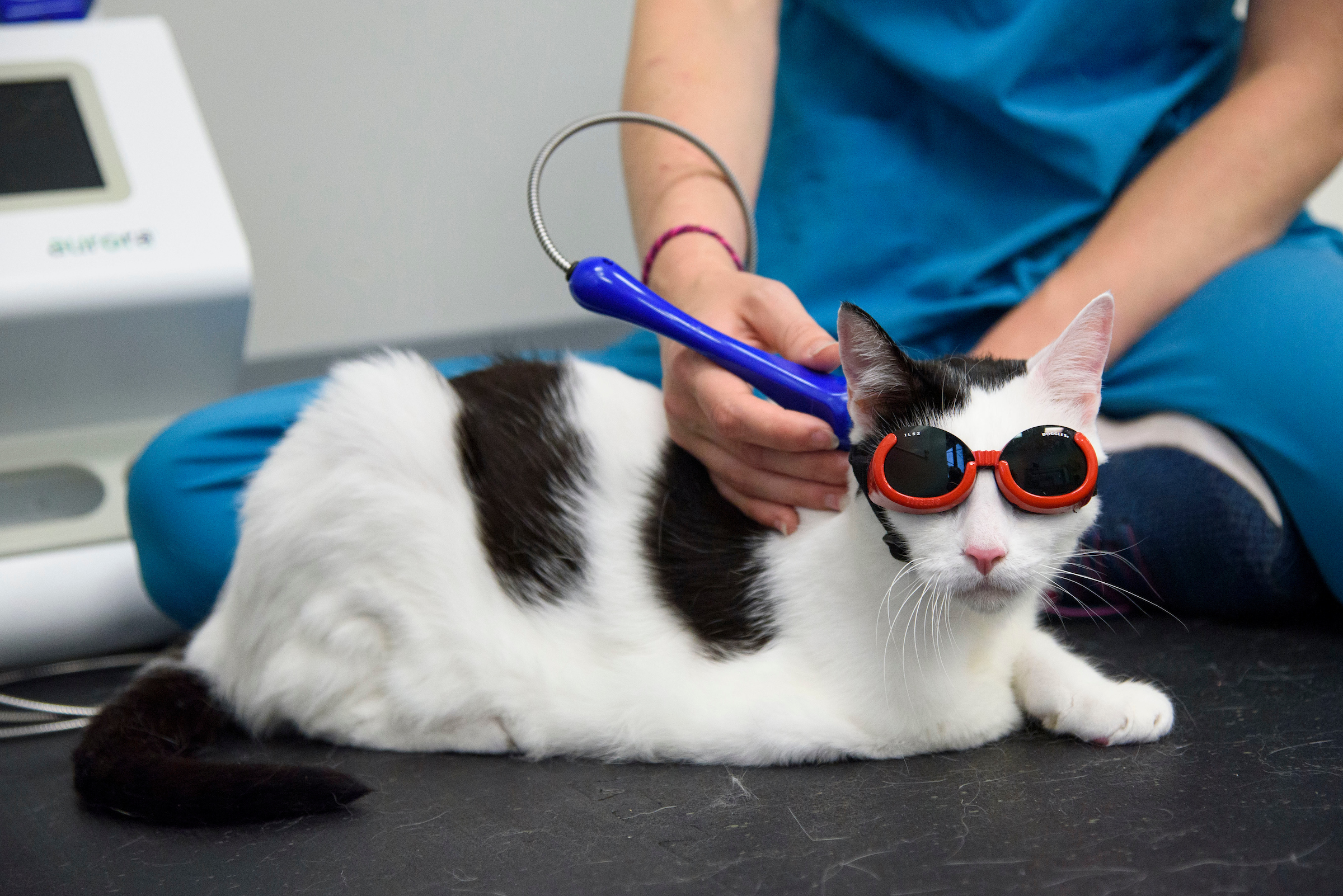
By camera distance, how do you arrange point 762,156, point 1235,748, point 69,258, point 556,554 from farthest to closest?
point 762,156 → point 69,258 → point 556,554 → point 1235,748

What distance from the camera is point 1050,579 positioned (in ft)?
2.29

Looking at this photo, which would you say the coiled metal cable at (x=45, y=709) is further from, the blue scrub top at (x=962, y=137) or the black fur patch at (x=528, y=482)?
the blue scrub top at (x=962, y=137)

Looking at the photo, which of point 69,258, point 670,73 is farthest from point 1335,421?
point 69,258

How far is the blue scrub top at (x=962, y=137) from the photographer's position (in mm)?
1173

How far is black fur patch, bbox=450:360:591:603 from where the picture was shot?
87 cm

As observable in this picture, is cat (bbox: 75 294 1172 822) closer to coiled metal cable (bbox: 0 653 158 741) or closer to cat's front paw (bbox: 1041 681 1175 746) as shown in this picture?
cat's front paw (bbox: 1041 681 1175 746)

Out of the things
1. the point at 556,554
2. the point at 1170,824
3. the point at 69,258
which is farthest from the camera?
the point at 69,258

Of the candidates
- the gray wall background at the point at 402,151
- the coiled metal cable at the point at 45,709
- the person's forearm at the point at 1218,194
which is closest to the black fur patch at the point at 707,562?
the person's forearm at the point at 1218,194

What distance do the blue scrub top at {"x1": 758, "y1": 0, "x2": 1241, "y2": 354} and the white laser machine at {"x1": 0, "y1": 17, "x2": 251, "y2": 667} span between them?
0.71 meters

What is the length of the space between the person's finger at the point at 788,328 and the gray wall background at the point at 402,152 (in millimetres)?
1069

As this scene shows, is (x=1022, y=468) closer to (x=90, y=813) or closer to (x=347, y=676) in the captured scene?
(x=347, y=676)

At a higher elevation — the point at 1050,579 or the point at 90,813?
the point at 1050,579

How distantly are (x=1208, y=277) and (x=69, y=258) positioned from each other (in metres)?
1.30

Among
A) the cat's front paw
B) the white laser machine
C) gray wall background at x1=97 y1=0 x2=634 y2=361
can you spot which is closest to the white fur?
the cat's front paw
